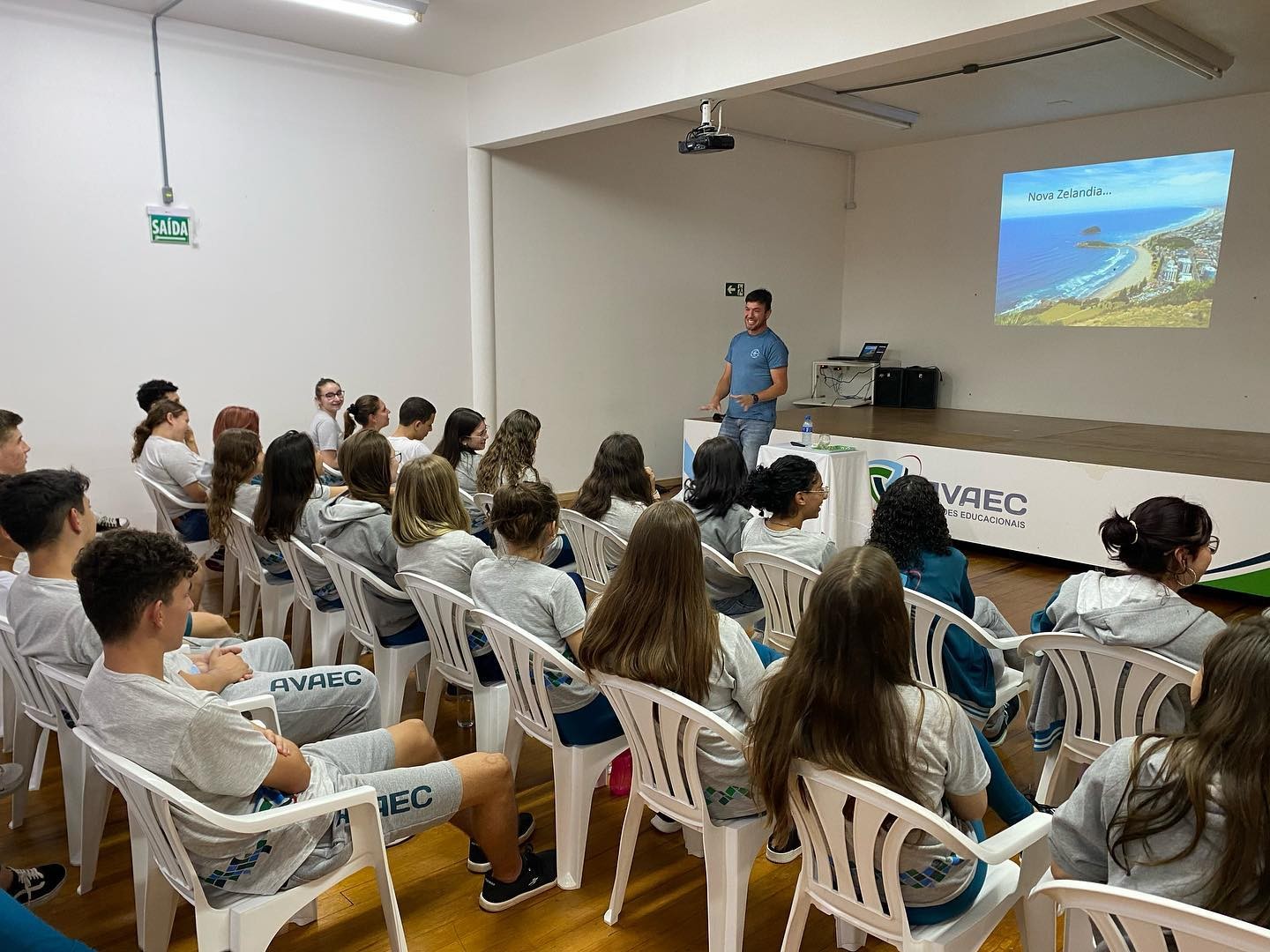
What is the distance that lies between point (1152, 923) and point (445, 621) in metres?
1.90

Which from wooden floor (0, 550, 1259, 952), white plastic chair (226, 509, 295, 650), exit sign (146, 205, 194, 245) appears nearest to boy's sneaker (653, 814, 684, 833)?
wooden floor (0, 550, 1259, 952)

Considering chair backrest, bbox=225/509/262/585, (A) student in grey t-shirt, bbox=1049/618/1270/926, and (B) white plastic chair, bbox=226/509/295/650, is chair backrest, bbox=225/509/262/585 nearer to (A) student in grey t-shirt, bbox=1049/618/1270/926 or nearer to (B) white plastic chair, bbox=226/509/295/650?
(B) white plastic chair, bbox=226/509/295/650

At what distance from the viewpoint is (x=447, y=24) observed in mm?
5000

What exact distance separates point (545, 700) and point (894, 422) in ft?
18.9

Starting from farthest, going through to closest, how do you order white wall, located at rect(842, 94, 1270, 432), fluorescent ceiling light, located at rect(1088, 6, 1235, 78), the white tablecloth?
1. white wall, located at rect(842, 94, 1270, 432)
2. the white tablecloth
3. fluorescent ceiling light, located at rect(1088, 6, 1235, 78)

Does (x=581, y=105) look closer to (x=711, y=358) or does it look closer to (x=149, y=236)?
(x=149, y=236)

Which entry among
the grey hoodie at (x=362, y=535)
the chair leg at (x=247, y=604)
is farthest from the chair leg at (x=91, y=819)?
the chair leg at (x=247, y=604)

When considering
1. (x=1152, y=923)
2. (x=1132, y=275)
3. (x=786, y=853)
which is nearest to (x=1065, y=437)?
(x=1132, y=275)

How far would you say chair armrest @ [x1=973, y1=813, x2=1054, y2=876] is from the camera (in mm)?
1446

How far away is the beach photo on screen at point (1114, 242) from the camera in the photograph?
708 centimetres

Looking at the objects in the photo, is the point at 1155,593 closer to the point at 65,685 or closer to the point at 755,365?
the point at 65,685

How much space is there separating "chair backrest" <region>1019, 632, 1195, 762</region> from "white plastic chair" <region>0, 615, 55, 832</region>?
2567 mm

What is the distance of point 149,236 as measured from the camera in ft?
16.3

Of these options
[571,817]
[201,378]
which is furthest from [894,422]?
[571,817]
